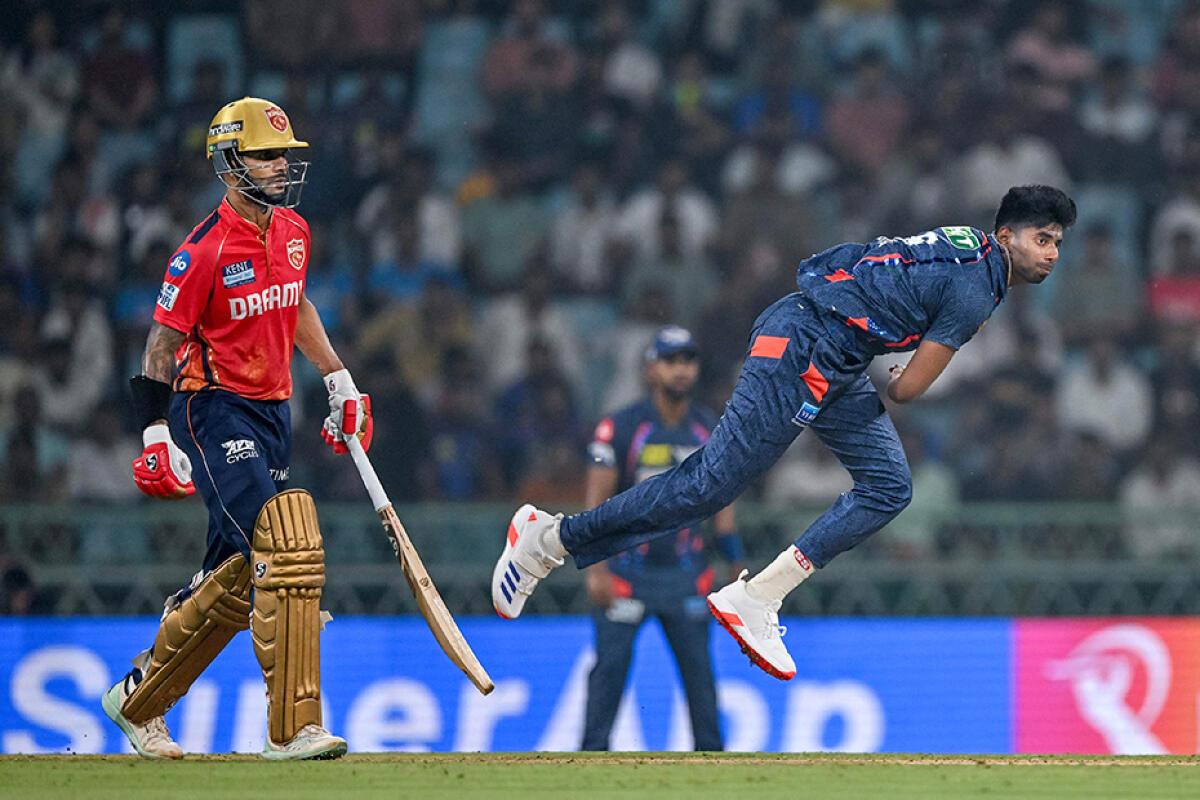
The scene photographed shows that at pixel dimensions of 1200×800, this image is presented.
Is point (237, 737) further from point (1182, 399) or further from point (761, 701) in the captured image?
point (1182, 399)

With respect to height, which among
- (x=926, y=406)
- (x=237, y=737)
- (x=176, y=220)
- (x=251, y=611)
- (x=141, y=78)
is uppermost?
(x=141, y=78)

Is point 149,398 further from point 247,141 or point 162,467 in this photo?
point 247,141

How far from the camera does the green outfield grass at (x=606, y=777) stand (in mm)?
6184

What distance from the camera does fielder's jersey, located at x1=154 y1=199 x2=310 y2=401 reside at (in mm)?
6953

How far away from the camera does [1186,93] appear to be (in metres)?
15.0

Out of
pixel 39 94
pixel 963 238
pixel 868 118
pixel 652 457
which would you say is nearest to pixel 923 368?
pixel 963 238

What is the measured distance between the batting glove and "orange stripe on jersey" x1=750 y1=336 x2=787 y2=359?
149 cm

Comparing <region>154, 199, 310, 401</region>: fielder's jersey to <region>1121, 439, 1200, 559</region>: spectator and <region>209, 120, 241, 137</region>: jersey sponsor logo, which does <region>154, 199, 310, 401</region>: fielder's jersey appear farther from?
<region>1121, 439, 1200, 559</region>: spectator

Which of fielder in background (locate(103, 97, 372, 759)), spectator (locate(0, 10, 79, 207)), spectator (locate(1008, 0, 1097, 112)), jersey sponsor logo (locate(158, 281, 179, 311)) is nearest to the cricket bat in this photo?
fielder in background (locate(103, 97, 372, 759))

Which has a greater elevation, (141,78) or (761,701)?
(141,78)

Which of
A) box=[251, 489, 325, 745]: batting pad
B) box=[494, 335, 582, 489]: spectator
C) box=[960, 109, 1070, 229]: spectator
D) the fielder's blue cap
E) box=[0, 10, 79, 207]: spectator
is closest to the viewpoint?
box=[251, 489, 325, 745]: batting pad

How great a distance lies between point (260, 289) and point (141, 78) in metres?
8.54

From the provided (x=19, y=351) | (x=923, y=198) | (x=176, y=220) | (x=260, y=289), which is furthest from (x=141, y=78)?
(x=260, y=289)

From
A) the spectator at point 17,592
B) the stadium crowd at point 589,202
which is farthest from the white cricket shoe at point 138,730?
the stadium crowd at point 589,202
